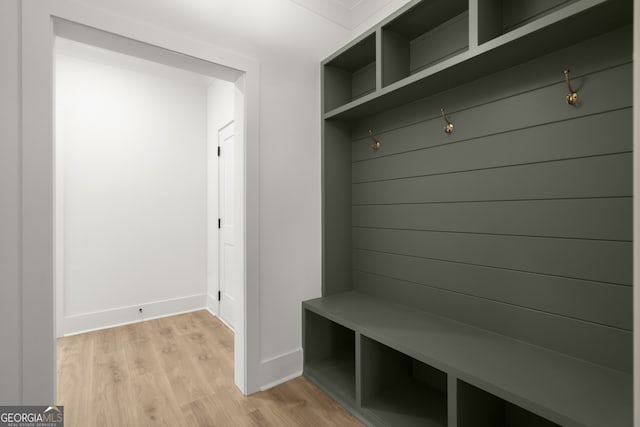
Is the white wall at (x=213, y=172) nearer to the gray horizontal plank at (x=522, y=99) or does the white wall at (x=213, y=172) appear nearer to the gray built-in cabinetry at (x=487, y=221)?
the gray built-in cabinetry at (x=487, y=221)

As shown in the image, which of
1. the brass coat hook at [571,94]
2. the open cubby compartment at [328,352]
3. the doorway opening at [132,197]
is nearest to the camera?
the brass coat hook at [571,94]

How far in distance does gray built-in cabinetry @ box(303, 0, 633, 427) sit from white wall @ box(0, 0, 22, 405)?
1506mm

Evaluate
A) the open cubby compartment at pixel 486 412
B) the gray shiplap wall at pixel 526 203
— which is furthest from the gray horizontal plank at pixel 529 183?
the open cubby compartment at pixel 486 412

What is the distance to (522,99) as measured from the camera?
1463 millimetres

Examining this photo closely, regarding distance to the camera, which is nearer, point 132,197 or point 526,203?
point 526,203

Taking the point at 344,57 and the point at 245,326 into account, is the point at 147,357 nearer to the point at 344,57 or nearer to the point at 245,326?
the point at 245,326

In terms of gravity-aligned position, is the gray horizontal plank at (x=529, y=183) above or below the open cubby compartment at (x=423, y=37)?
below

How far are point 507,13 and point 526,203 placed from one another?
36.7 inches

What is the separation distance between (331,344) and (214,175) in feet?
7.57

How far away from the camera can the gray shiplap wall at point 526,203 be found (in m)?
1.21

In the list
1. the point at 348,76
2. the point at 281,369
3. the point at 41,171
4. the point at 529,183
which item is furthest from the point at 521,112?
the point at 41,171

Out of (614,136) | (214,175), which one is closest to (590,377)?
(614,136)

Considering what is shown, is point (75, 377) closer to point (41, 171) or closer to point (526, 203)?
point (41, 171)

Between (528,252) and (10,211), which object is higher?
(10,211)
